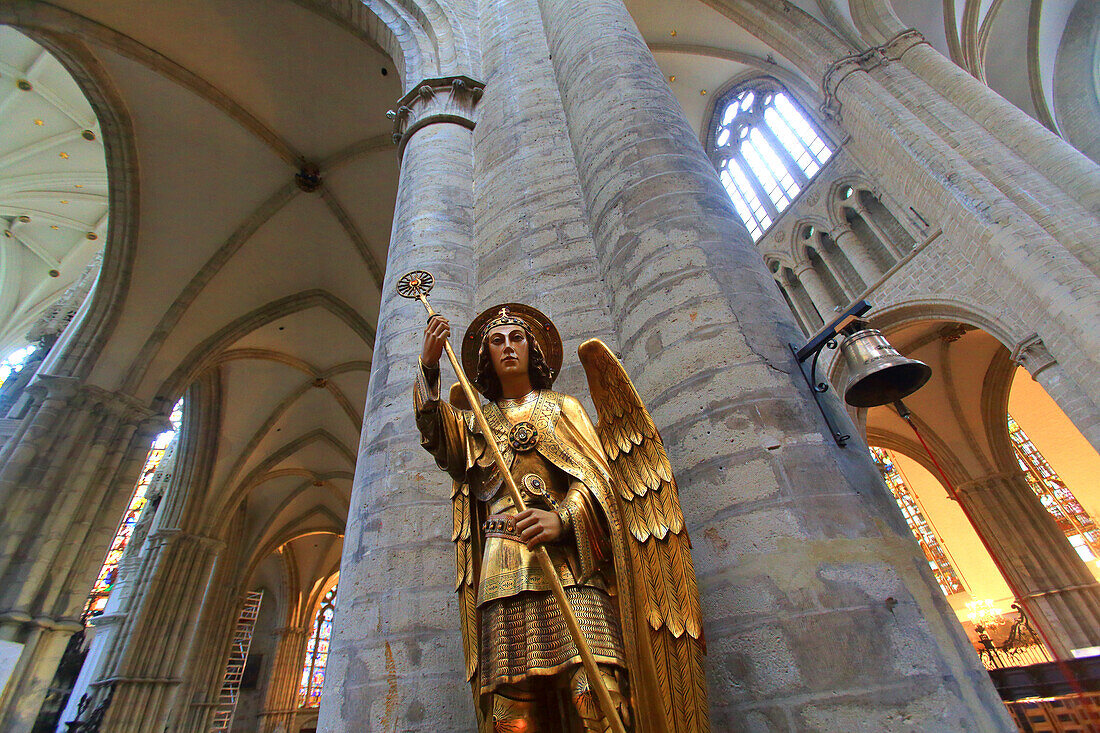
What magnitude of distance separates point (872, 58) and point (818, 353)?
7696 millimetres

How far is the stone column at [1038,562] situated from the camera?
8938 mm

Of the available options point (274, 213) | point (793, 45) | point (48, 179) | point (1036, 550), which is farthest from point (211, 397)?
point (1036, 550)

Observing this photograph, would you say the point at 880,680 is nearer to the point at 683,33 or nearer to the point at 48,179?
the point at 683,33

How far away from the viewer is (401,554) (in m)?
2.36

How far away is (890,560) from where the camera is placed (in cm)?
163

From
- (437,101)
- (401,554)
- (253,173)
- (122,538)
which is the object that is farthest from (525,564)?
(122,538)

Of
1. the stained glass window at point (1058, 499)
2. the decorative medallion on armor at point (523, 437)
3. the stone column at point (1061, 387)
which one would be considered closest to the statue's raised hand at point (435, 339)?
the decorative medallion on armor at point (523, 437)

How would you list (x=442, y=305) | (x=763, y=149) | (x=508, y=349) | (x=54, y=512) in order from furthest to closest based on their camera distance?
(x=763, y=149) → (x=54, y=512) → (x=442, y=305) → (x=508, y=349)

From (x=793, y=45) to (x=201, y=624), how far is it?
1562cm

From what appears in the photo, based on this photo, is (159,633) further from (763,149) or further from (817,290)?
(763,149)

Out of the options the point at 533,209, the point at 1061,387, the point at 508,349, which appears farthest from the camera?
the point at 1061,387

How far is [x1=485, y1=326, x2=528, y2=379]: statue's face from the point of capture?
1.81 meters

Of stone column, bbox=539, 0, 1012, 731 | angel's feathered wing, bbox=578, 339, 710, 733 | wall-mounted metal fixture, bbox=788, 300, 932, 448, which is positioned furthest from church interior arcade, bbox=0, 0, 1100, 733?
angel's feathered wing, bbox=578, 339, 710, 733

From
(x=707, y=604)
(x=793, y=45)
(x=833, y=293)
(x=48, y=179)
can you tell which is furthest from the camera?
(x=48, y=179)
